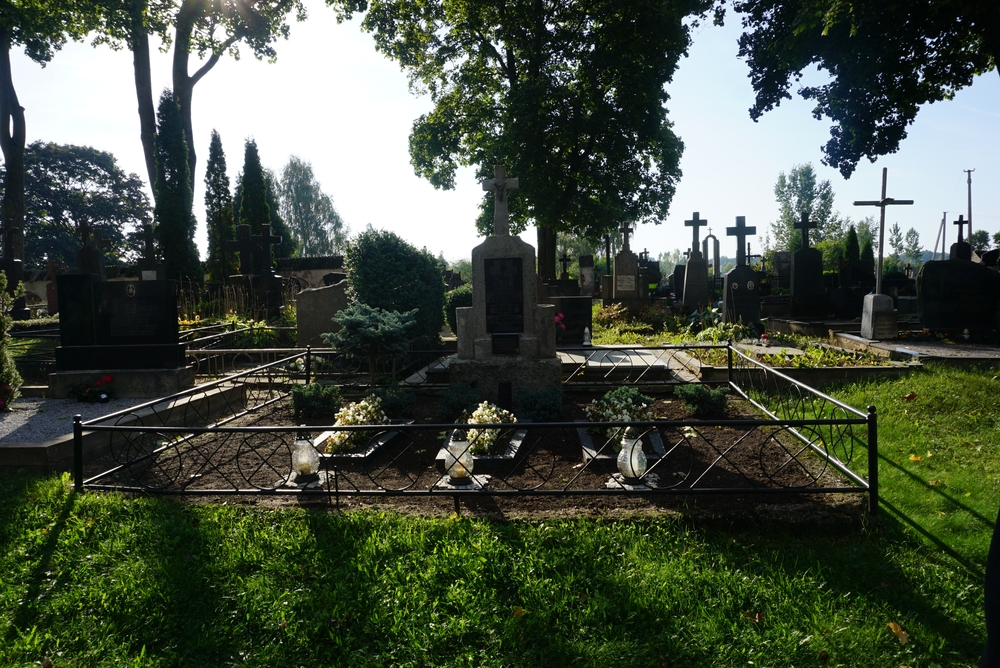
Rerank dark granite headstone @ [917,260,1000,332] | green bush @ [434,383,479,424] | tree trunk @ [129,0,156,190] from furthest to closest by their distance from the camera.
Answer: tree trunk @ [129,0,156,190]
dark granite headstone @ [917,260,1000,332]
green bush @ [434,383,479,424]

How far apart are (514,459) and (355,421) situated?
204 centimetres

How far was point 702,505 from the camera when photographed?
15.0 ft

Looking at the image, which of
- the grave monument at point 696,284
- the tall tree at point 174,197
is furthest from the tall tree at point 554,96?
the tall tree at point 174,197

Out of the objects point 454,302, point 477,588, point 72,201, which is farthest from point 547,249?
point 72,201

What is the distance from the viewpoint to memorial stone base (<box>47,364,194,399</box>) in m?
8.89

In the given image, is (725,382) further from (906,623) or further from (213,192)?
(213,192)

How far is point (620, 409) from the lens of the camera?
6.61m

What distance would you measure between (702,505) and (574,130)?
17.2 m

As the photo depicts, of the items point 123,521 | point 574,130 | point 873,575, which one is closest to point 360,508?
point 123,521

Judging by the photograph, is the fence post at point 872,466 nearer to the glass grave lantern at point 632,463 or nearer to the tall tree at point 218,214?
the glass grave lantern at point 632,463

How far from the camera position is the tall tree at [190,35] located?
79.7ft

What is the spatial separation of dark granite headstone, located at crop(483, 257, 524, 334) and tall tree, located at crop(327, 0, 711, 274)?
37.3 feet

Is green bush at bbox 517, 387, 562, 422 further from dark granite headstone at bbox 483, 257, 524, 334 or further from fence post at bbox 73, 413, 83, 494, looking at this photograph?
fence post at bbox 73, 413, 83, 494

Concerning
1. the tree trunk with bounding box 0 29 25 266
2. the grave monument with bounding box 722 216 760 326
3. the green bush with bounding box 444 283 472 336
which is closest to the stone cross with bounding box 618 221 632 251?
the grave monument with bounding box 722 216 760 326
